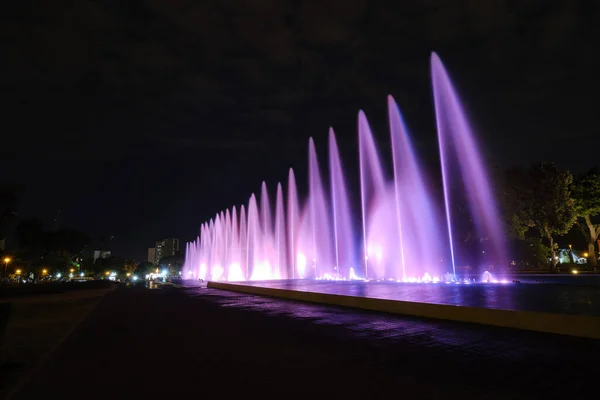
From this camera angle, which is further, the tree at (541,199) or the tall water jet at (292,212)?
the tree at (541,199)

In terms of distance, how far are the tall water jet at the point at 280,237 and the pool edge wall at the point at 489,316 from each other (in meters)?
22.9

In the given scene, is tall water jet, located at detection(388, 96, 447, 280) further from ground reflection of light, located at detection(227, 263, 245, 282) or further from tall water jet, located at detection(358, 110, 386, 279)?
ground reflection of light, located at detection(227, 263, 245, 282)

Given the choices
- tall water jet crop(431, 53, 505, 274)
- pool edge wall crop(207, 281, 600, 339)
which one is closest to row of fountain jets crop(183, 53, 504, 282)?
tall water jet crop(431, 53, 505, 274)

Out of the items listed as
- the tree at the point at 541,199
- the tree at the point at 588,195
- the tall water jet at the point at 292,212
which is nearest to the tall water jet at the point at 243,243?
the tall water jet at the point at 292,212

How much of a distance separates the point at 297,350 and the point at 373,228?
2649 cm

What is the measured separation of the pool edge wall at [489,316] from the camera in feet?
24.0

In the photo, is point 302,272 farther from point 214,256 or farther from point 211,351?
point 211,351

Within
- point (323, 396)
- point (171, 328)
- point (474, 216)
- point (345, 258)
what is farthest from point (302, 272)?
point (323, 396)

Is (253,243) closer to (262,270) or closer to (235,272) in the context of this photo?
(262,270)

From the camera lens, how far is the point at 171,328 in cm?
1022

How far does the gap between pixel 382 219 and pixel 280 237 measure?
1183 centimetres

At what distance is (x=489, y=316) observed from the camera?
8.91 m

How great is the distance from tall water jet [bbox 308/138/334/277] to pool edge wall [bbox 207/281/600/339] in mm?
19183

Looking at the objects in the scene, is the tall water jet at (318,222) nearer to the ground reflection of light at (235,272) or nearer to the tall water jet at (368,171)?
the tall water jet at (368,171)
